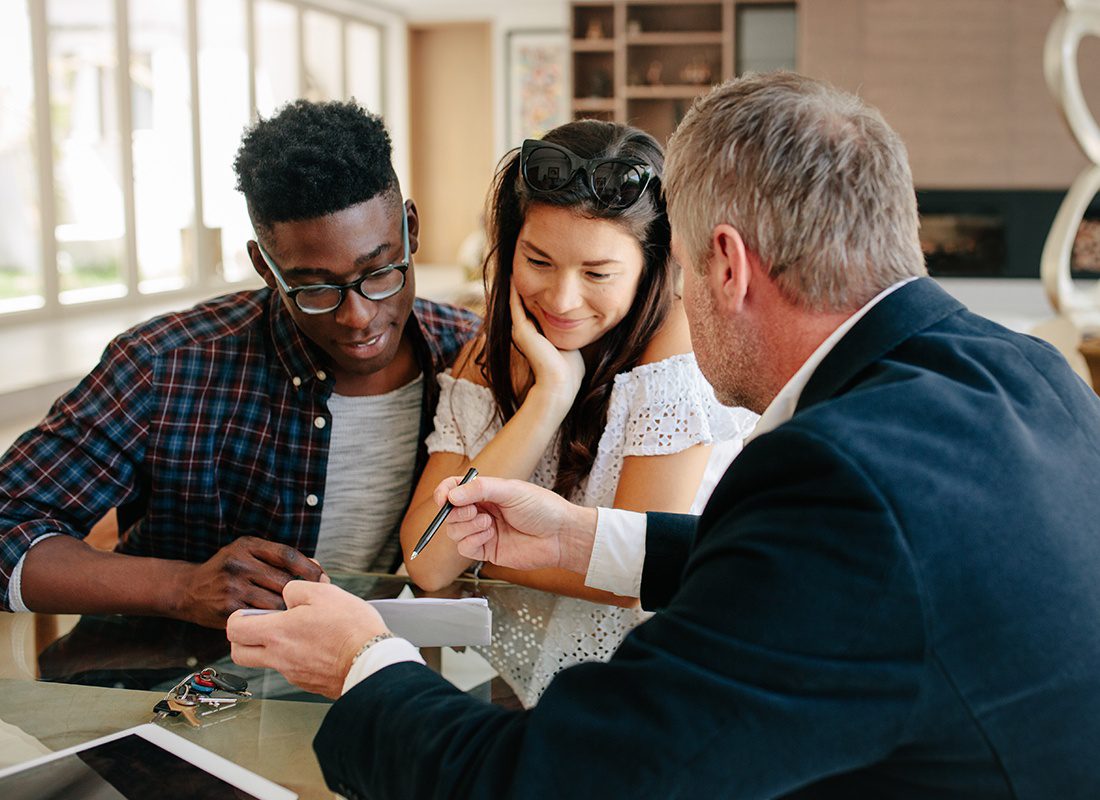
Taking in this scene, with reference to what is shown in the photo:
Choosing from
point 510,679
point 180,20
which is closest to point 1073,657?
point 510,679

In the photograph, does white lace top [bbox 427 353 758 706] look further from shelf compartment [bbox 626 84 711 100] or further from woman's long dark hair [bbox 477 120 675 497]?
shelf compartment [bbox 626 84 711 100]

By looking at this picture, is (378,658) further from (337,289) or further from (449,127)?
(449,127)

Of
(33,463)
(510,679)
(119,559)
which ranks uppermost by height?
(33,463)

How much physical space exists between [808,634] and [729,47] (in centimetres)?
743

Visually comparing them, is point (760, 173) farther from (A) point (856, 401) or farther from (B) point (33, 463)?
(B) point (33, 463)

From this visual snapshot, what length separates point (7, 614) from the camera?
163 centimetres

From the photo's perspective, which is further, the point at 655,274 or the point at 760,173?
the point at 655,274

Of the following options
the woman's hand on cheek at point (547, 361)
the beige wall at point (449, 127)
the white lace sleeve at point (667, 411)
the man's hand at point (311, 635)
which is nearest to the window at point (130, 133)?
the beige wall at point (449, 127)

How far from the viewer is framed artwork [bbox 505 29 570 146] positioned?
8977 mm

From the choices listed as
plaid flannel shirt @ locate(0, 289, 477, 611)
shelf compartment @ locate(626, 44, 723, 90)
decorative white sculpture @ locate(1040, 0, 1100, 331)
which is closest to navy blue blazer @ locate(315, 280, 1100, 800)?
plaid flannel shirt @ locate(0, 289, 477, 611)

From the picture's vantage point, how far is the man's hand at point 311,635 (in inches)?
43.5

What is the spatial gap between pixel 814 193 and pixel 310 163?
89 cm

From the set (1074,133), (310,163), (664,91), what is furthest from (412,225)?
(664,91)

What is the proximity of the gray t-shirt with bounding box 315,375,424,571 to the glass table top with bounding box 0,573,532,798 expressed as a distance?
0.20 metres
